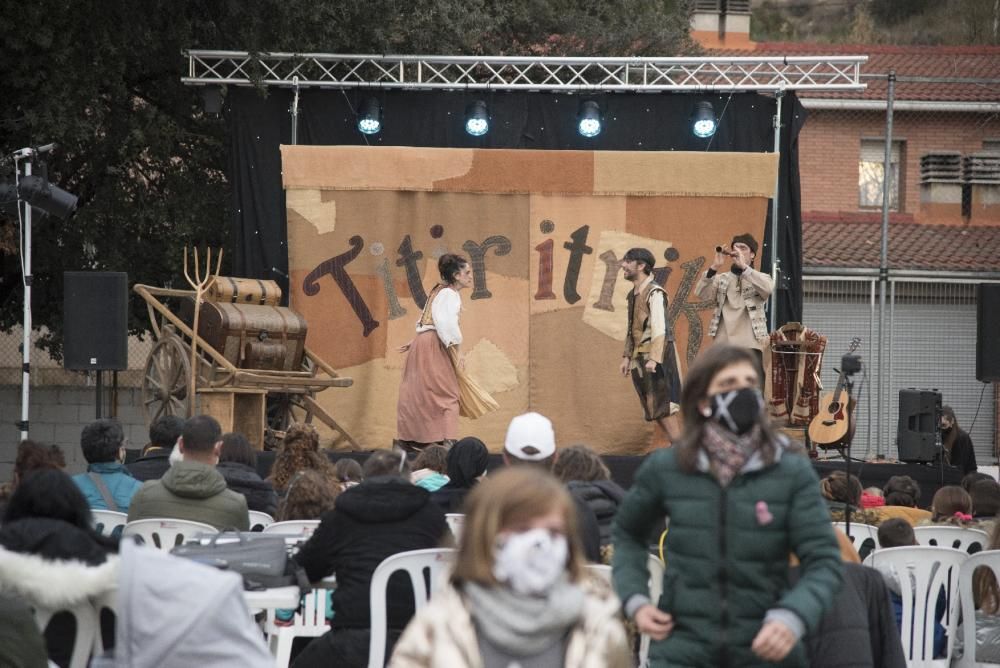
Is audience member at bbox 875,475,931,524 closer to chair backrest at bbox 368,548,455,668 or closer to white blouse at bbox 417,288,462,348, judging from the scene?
chair backrest at bbox 368,548,455,668

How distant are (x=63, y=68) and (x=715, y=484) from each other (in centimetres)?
974

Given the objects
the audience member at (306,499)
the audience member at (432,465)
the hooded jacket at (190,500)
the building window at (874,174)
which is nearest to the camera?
the hooded jacket at (190,500)

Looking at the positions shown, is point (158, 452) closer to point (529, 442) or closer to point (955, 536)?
point (529, 442)

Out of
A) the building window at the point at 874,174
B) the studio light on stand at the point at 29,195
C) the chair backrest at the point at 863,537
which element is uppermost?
the building window at the point at 874,174

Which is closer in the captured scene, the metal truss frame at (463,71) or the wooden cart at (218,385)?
the wooden cart at (218,385)

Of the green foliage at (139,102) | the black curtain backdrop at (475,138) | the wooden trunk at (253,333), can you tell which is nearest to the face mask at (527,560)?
the wooden trunk at (253,333)

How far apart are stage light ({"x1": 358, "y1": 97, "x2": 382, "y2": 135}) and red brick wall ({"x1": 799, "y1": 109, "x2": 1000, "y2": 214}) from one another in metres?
11.8

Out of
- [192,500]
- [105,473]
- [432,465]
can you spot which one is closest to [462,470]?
[192,500]

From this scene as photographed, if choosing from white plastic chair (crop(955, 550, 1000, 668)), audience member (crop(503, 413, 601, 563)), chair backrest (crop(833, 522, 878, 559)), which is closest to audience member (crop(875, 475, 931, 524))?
chair backrest (crop(833, 522, 878, 559))

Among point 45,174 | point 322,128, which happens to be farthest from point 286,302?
point 45,174

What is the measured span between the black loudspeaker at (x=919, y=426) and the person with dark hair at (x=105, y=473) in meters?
6.38

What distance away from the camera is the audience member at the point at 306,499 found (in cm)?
564

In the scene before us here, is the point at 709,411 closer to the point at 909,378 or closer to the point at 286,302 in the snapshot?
the point at 286,302

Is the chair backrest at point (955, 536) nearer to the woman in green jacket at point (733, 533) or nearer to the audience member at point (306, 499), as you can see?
the audience member at point (306, 499)
